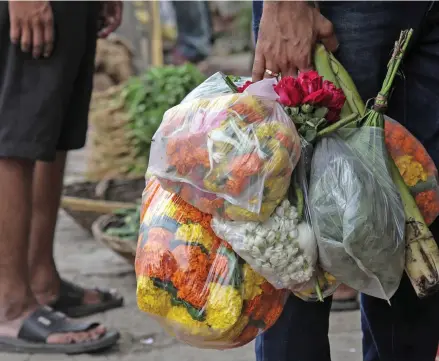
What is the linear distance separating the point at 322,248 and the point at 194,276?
238mm

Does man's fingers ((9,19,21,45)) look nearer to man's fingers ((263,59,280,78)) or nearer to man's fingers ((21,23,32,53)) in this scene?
man's fingers ((21,23,32,53))

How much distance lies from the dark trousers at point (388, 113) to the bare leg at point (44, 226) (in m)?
1.25

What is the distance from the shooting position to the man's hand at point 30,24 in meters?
2.57

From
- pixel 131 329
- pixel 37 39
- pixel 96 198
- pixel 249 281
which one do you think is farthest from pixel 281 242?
pixel 96 198

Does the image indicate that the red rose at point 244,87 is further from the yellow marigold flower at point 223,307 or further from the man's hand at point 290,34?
the yellow marigold flower at point 223,307

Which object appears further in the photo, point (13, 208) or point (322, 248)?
point (13, 208)

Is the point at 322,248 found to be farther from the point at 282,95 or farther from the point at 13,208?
the point at 13,208

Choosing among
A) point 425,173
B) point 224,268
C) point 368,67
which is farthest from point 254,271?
point 368,67

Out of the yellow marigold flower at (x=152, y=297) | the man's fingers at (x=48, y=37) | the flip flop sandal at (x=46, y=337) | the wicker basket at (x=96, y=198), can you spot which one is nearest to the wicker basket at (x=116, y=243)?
the wicker basket at (x=96, y=198)

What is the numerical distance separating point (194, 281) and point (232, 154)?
Answer: 247 millimetres

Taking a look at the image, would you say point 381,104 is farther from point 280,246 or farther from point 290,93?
point 280,246

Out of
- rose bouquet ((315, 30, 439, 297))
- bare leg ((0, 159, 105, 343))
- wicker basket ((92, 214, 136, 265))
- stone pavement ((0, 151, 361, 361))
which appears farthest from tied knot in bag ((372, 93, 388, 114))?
wicker basket ((92, 214, 136, 265))

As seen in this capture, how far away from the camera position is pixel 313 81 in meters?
1.63

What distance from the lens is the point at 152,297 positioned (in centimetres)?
157
